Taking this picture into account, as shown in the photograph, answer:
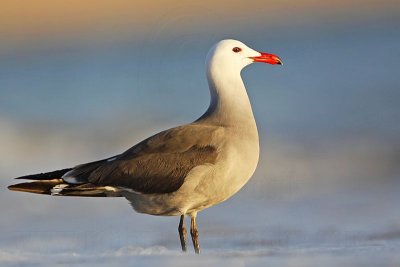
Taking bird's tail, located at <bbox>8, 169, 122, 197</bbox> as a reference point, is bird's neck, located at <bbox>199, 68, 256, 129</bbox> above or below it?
above

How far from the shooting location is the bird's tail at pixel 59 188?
8.23m

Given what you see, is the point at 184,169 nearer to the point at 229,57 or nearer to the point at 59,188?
the point at 59,188

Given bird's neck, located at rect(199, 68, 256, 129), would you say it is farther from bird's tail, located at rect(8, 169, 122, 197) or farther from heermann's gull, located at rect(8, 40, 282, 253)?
bird's tail, located at rect(8, 169, 122, 197)

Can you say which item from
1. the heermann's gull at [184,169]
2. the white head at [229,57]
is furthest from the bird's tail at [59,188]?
the white head at [229,57]

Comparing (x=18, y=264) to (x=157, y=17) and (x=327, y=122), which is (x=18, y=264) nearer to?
(x=327, y=122)

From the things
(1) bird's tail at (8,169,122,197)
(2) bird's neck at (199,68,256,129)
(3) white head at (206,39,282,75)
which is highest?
(3) white head at (206,39,282,75)

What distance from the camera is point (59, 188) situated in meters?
8.28

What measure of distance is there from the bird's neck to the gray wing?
175 mm

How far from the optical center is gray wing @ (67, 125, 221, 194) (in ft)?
26.4

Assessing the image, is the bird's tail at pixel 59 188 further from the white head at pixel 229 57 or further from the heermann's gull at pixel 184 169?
the white head at pixel 229 57

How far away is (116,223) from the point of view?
976 centimetres

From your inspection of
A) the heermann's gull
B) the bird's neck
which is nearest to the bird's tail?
the heermann's gull

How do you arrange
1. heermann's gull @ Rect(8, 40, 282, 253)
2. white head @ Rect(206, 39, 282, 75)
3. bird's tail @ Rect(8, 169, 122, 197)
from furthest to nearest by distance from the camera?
white head @ Rect(206, 39, 282, 75) → bird's tail @ Rect(8, 169, 122, 197) → heermann's gull @ Rect(8, 40, 282, 253)

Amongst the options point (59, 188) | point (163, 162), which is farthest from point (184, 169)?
point (59, 188)
